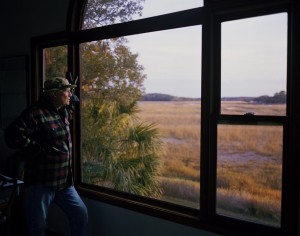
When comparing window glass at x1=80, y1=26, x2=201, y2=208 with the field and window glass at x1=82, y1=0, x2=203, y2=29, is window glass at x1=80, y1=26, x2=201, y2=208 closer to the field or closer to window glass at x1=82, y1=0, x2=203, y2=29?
the field

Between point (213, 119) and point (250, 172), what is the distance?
403mm

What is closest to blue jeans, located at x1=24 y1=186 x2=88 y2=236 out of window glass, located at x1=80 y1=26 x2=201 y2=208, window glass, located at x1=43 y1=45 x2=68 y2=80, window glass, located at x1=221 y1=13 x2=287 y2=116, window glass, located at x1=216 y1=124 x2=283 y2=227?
window glass, located at x1=80 y1=26 x2=201 y2=208

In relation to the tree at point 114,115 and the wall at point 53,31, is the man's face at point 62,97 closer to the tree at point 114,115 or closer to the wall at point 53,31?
the tree at point 114,115

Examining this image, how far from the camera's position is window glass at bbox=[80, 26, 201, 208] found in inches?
92.4

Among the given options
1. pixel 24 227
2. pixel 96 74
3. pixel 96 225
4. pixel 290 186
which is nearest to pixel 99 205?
pixel 96 225

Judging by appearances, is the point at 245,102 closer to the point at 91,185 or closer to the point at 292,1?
the point at 292,1

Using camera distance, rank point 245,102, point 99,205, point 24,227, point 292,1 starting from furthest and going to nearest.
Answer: point 24,227 < point 99,205 < point 245,102 < point 292,1

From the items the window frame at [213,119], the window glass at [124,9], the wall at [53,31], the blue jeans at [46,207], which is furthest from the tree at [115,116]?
the blue jeans at [46,207]

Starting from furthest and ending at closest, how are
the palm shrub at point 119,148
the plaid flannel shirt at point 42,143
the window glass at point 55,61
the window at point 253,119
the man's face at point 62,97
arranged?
1. the window glass at point 55,61
2. the palm shrub at point 119,148
3. the man's face at point 62,97
4. the plaid flannel shirt at point 42,143
5. the window at point 253,119

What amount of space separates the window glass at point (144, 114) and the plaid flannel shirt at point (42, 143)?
50 centimetres

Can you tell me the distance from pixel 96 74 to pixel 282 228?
1913 mm

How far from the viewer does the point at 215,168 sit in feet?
7.07

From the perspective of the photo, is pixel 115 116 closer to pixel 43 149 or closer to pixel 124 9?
pixel 43 149

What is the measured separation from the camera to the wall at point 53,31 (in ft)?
8.08
